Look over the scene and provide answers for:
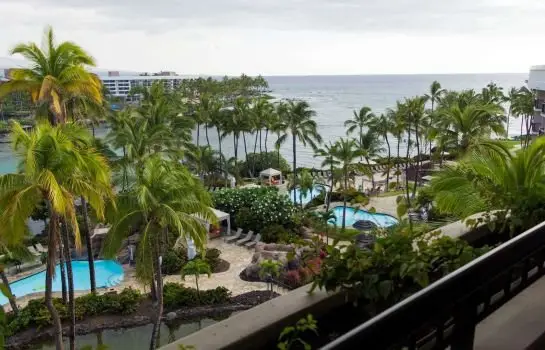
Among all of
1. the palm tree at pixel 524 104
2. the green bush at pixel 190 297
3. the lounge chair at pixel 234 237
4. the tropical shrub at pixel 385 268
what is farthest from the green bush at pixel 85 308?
the palm tree at pixel 524 104

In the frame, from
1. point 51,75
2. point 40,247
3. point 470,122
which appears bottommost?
point 40,247

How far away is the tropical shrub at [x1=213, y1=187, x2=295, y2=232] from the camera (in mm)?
26125

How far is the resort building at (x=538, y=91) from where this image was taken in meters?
41.1

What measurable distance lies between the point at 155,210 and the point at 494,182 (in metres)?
10.1

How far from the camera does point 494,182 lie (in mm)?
4141

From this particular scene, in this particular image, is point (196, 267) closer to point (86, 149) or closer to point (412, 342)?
point (86, 149)

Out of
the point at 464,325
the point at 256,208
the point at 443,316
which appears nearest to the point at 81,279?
the point at 256,208

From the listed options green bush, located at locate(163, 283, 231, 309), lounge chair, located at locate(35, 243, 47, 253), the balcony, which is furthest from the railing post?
lounge chair, located at locate(35, 243, 47, 253)

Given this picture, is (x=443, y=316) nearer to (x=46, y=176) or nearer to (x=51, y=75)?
(x=46, y=176)

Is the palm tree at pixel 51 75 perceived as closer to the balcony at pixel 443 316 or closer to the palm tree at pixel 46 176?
the palm tree at pixel 46 176

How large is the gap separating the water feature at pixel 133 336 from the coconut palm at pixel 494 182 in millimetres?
13562

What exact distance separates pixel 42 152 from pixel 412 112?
3308cm

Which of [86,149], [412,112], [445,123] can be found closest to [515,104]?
[412,112]

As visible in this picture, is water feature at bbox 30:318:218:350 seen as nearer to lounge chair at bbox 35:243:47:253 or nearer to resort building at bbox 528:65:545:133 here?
lounge chair at bbox 35:243:47:253
